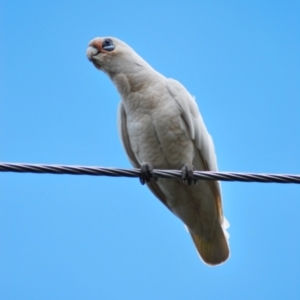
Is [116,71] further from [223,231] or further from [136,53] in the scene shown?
[223,231]

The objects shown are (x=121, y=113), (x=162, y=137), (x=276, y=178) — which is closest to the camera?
(x=276, y=178)

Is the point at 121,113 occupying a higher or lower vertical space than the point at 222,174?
higher

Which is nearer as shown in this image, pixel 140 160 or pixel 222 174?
pixel 222 174

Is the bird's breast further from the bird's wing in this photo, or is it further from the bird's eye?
the bird's eye

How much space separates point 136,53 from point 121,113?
0.65m

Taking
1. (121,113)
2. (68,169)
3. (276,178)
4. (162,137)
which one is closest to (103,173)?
(68,169)

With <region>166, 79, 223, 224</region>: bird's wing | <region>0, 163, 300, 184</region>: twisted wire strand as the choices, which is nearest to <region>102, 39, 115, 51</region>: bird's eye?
<region>166, 79, 223, 224</region>: bird's wing

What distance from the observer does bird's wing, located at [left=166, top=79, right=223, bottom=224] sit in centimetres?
509

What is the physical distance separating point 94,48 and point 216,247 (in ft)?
7.26

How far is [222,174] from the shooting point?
11.9 ft

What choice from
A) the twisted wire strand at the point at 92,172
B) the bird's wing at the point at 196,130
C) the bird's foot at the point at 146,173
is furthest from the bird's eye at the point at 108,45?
the twisted wire strand at the point at 92,172

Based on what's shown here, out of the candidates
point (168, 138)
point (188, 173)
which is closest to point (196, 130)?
point (168, 138)

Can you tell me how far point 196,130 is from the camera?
511 centimetres

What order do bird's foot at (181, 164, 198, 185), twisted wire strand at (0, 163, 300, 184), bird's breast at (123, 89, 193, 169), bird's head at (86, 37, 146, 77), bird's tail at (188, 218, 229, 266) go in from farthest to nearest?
bird's tail at (188, 218, 229, 266), bird's head at (86, 37, 146, 77), bird's breast at (123, 89, 193, 169), bird's foot at (181, 164, 198, 185), twisted wire strand at (0, 163, 300, 184)
